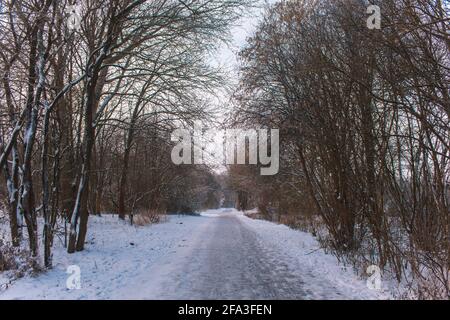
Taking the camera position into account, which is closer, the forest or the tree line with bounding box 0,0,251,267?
the forest

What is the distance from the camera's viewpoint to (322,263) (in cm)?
939

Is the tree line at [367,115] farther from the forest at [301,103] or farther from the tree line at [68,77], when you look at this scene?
the tree line at [68,77]

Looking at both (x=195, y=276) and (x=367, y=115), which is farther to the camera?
(x=367, y=115)

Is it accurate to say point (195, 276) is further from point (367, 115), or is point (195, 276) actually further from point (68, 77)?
point (68, 77)

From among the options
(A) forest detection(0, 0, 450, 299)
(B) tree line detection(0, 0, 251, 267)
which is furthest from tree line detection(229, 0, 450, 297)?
(B) tree line detection(0, 0, 251, 267)

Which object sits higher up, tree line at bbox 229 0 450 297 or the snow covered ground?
tree line at bbox 229 0 450 297

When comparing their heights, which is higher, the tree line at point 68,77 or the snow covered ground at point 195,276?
the tree line at point 68,77

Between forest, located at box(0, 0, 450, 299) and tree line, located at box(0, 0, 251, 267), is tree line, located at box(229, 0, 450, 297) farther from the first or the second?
tree line, located at box(0, 0, 251, 267)

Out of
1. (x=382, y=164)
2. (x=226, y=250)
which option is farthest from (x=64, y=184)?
(x=382, y=164)

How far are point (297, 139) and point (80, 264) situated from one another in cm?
686

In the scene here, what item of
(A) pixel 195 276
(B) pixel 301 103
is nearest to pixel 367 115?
(B) pixel 301 103

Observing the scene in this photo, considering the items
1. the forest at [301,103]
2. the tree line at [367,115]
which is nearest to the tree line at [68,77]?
the forest at [301,103]
